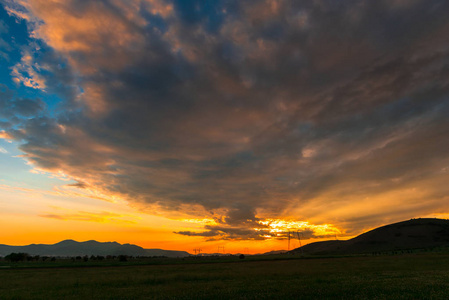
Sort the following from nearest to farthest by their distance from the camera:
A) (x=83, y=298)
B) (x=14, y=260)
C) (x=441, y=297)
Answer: (x=441, y=297), (x=83, y=298), (x=14, y=260)

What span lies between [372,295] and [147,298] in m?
20.9

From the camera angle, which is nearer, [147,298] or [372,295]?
[372,295]

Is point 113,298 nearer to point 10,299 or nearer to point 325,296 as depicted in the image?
point 10,299

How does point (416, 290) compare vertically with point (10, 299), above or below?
above

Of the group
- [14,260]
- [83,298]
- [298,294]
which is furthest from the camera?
[14,260]

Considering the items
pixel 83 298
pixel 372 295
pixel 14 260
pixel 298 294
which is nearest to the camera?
pixel 372 295

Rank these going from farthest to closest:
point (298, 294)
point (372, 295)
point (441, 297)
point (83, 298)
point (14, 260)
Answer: point (14, 260) → point (83, 298) → point (298, 294) → point (372, 295) → point (441, 297)

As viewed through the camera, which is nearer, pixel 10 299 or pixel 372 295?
pixel 372 295

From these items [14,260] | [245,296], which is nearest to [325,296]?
[245,296]

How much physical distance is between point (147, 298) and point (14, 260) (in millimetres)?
230473

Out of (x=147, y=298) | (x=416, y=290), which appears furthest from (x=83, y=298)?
(x=416, y=290)

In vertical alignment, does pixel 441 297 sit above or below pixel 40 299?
above

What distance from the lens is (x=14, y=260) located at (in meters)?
186

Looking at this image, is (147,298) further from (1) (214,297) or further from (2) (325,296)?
(2) (325,296)
